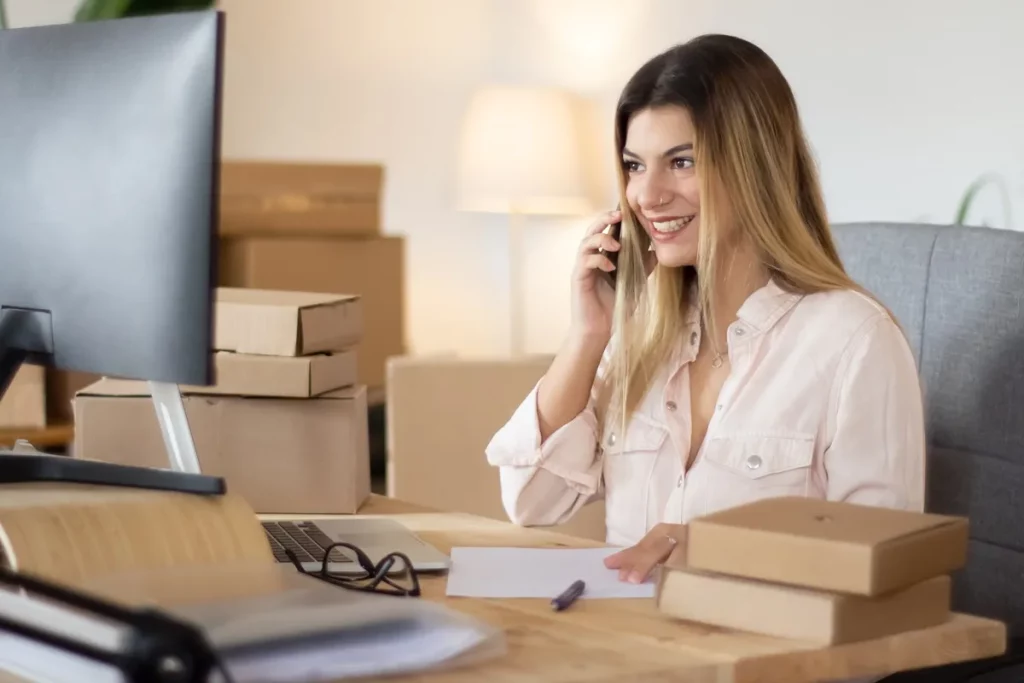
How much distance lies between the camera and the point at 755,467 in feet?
5.29

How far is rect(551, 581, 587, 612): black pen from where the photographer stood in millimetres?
1181

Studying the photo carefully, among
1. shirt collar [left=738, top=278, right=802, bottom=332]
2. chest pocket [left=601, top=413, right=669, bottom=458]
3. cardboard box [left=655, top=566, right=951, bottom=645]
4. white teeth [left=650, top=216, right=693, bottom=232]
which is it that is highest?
white teeth [left=650, top=216, right=693, bottom=232]

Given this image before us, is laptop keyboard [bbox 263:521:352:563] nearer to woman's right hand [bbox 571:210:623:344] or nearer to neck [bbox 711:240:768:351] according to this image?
woman's right hand [bbox 571:210:623:344]

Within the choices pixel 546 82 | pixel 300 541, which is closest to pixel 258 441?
pixel 300 541

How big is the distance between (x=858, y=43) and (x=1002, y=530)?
1311mm

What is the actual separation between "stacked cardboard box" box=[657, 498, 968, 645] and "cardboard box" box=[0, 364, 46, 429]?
1.86 meters

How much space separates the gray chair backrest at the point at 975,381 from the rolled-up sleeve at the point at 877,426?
137 millimetres

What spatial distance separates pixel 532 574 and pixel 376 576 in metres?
0.15

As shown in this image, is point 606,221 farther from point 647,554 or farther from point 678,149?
point 647,554

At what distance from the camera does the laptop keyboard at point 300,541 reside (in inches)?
52.9

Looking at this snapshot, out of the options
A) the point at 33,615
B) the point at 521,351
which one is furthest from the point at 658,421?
the point at 521,351

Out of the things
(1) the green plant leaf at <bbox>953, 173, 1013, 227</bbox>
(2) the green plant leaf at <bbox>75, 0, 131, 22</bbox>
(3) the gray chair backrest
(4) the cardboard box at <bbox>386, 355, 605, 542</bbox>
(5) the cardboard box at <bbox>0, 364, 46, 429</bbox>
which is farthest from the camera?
(2) the green plant leaf at <bbox>75, 0, 131, 22</bbox>

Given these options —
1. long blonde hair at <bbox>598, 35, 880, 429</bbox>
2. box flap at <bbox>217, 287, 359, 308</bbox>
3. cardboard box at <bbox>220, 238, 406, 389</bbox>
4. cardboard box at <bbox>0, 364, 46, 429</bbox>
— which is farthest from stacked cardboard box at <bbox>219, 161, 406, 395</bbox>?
long blonde hair at <bbox>598, 35, 880, 429</bbox>

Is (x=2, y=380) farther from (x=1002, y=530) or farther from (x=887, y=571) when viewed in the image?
(x=1002, y=530)
